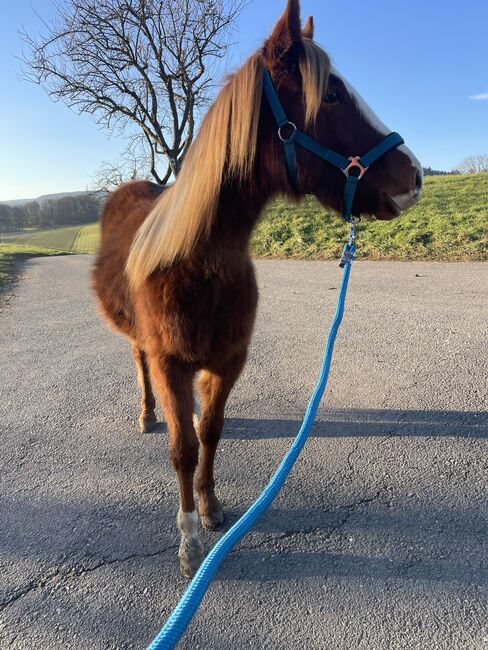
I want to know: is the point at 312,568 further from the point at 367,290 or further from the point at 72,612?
the point at 367,290

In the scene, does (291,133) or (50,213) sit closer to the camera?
(291,133)

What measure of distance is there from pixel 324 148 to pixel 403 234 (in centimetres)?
998

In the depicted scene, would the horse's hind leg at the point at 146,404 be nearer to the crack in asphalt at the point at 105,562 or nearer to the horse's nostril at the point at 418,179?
the crack in asphalt at the point at 105,562

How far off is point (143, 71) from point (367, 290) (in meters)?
12.6

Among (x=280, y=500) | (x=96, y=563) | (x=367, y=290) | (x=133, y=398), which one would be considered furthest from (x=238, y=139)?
(x=367, y=290)

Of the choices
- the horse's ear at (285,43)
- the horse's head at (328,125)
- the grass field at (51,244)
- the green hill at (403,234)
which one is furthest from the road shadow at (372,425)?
the grass field at (51,244)

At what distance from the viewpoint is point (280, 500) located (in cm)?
242

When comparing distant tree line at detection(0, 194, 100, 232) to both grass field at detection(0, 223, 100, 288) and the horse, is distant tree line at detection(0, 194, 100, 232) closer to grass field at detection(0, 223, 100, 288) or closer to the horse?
grass field at detection(0, 223, 100, 288)

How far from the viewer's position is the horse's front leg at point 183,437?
81.7 inches

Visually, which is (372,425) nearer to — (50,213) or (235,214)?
(235,214)

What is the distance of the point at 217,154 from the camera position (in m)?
1.80

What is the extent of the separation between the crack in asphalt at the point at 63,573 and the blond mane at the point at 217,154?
4.49ft

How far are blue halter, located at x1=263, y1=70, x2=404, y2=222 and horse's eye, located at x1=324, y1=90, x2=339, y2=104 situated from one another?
0.58ft

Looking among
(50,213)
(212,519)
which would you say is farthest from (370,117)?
(50,213)
